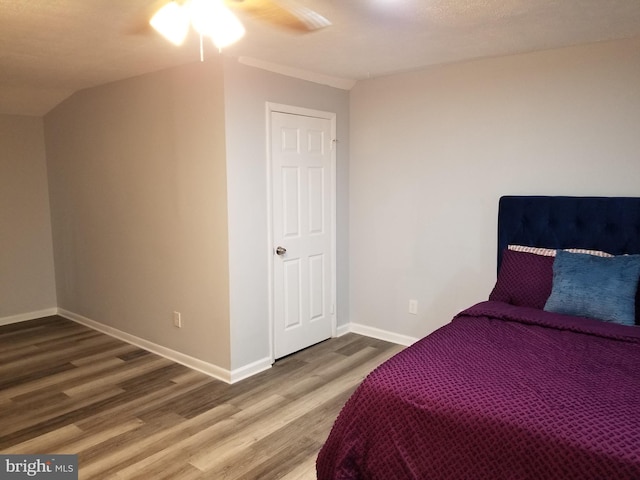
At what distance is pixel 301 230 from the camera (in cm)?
382

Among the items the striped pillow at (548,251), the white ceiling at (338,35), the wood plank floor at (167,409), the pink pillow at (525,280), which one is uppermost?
the white ceiling at (338,35)

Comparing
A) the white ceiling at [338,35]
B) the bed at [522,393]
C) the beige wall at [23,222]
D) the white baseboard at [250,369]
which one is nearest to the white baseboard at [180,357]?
the white baseboard at [250,369]

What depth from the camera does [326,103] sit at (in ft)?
12.9

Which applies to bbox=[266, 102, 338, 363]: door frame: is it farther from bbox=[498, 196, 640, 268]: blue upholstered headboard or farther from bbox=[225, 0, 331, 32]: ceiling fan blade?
bbox=[498, 196, 640, 268]: blue upholstered headboard

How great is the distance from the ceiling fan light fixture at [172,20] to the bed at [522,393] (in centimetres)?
170

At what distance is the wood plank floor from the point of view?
7.93 feet

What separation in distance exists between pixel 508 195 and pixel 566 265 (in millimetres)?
804

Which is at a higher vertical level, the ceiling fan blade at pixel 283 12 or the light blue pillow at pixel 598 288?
the ceiling fan blade at pixel 283 12

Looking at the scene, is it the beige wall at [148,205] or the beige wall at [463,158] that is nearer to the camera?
the beige wall at [463,158]

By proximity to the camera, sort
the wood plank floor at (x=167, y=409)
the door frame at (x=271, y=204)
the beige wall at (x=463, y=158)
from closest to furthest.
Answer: the wood plank floor at (x=167, y=409)
the beige wall at (x=463, y=158)
the door frame at (x=271, y=204)

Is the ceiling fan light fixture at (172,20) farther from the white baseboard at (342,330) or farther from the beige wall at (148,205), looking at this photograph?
the white baseboard at (342,330)

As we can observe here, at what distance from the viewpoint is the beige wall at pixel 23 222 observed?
4.71 m

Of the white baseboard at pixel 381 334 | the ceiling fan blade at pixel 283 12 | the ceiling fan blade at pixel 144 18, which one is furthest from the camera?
the white baseboard at pixel 381 334

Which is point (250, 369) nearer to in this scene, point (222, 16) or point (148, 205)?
point (148, 205)
